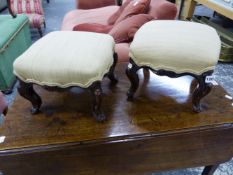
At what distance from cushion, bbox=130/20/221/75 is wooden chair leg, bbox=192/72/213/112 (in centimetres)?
4

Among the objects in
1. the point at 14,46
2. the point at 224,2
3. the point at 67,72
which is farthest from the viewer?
the point at 224,2

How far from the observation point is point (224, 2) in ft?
8.03

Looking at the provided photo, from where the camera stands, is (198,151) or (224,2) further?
(224,2)

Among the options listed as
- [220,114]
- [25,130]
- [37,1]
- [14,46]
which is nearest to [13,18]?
[14,46]

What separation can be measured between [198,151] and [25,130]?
77cm

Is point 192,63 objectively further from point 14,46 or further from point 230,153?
point 14,46

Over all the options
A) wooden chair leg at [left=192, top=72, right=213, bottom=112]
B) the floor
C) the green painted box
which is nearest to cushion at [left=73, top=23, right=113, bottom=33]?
the green painted box

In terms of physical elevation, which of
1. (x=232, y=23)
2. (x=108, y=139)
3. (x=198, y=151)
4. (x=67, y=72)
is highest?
(x=67, y=72)

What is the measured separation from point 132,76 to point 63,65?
337 mm

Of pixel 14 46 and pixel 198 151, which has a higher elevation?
pixel 198 151

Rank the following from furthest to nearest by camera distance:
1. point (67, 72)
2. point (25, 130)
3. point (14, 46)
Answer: point (14, 46), point (25, 130), point (67, 72)

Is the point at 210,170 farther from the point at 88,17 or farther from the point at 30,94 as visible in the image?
the point at 88,17

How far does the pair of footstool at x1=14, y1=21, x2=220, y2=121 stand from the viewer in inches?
31.8

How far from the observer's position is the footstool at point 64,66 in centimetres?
80
